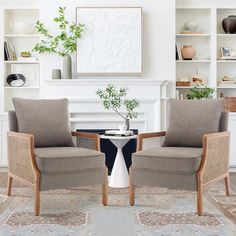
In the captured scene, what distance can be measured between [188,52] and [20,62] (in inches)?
89.9

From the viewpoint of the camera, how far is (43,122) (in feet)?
12.6

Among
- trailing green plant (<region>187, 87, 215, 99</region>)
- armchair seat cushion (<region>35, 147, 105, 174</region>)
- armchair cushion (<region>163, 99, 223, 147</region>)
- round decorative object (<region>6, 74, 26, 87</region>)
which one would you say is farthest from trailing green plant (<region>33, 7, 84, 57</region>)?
armchair seat cushion (<region>35, 147, 105, 174</region>)

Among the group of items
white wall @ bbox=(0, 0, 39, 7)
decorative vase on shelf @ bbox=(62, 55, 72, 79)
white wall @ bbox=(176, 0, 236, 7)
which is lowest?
decorative vase on shelf @ bbox=(62, 55, 72, 79)

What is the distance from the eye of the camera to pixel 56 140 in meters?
3.83

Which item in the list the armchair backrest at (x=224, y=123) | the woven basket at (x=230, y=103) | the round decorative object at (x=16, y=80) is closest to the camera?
the armchair backrest at (x=224, y=123)

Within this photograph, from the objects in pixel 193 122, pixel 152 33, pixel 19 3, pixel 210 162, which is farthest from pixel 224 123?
pixel 19 3

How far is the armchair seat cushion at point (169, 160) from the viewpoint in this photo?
10.6ft

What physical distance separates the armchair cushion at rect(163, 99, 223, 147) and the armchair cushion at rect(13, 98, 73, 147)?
0.96 metres

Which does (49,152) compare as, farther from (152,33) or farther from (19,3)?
(19,3)

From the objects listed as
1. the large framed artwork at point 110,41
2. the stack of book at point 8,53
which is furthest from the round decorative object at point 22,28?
the large framed artwork at point 110,41

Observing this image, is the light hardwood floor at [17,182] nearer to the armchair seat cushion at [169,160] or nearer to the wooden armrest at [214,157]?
the wooden armrest at [214,157]

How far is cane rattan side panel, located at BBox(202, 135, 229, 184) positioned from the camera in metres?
3.36

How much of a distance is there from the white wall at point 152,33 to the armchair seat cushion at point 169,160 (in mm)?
2088

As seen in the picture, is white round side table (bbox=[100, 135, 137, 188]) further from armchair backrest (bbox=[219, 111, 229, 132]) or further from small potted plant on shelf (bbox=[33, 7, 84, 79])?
small potted plant on shelf (bbox=[33, 7, 84, 79])
